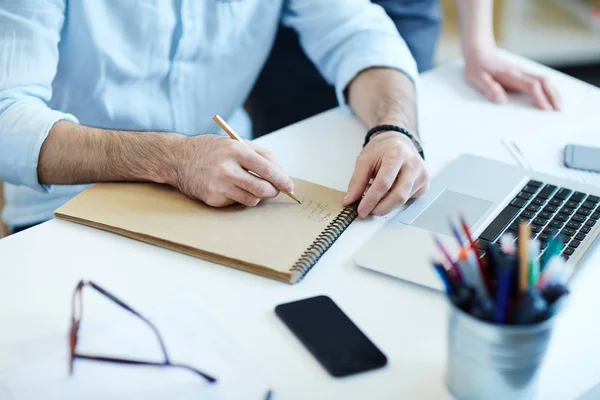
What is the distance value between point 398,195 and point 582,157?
0.36m

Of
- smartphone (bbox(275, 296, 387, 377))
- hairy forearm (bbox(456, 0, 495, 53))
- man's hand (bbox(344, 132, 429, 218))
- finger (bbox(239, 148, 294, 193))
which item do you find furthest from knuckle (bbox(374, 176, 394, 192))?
hairy forearm (bbox(456, 0, 495, 53))

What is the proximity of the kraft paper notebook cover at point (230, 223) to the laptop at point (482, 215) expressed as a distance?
0.07 metres

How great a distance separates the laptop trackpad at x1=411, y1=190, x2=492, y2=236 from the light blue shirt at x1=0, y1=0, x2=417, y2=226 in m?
0.37

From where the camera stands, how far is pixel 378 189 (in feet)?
3.15

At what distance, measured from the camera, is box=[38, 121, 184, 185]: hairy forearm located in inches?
39.5

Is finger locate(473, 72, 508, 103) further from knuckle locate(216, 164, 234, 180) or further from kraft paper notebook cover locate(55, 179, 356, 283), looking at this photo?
knuckle locate(216, 164, 234, 180)

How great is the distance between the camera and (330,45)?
140cm

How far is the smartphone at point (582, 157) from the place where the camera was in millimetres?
1113

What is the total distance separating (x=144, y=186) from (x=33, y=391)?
39 centimetres

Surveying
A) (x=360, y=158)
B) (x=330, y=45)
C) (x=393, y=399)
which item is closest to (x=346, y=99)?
(x=330, y=45)

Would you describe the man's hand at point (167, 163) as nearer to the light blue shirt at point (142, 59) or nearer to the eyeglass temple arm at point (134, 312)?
the light blue shirt at point (142, 59)

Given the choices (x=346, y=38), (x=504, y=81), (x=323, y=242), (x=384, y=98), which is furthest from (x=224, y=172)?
(x=504, y=81)

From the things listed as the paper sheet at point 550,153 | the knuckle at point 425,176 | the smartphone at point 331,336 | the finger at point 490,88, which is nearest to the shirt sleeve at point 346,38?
the finger at point 490,88

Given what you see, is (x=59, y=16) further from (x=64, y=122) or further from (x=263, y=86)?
(x=263, y=86)
